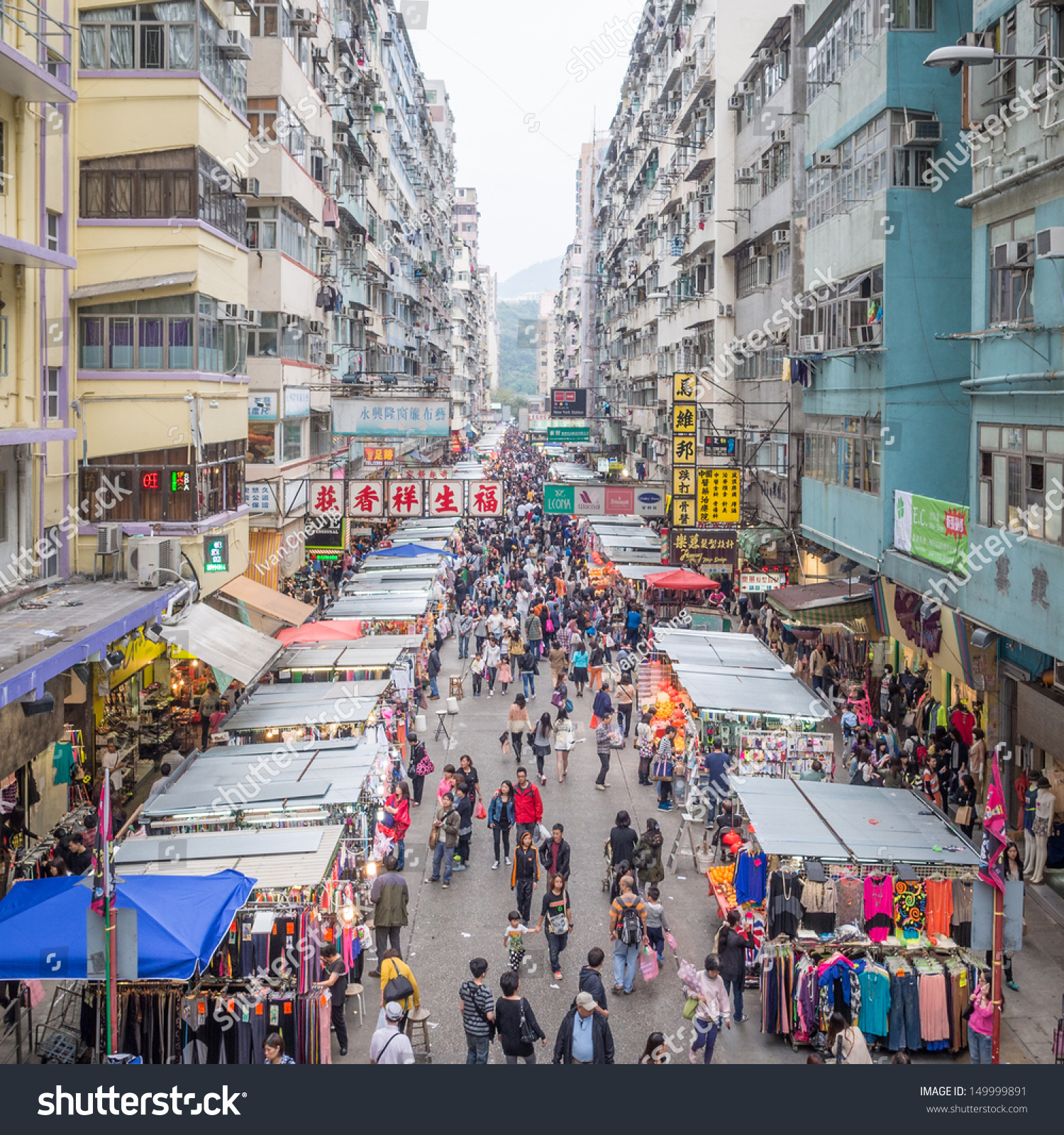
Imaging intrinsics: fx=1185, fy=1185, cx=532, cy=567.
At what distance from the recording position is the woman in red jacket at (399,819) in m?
15.5

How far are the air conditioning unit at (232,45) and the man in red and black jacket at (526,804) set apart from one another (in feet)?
45.7

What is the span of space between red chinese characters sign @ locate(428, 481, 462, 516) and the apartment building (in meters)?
9.03

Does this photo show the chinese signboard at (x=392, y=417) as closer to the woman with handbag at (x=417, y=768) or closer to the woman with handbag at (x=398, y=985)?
the woman with handbag at (x=417, y=768)

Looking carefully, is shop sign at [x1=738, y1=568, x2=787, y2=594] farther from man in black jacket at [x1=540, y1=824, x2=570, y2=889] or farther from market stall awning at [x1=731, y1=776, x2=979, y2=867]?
man in black jacket at [x1=540, y1=824, x2=570, y2=889]

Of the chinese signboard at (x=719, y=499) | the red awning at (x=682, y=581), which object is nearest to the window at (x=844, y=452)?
the chinese signboard at (x=719, y=499)

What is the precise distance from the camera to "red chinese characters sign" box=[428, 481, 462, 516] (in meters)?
28.5

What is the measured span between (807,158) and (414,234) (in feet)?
139

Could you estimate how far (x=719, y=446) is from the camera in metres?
30.8

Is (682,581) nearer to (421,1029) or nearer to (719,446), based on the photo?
(719,446)

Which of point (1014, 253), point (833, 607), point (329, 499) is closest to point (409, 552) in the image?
point (329, 499)

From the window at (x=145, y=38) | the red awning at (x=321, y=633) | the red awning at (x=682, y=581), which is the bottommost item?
the red awning at (x=321, y=633)

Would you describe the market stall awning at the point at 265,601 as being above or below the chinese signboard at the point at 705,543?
below

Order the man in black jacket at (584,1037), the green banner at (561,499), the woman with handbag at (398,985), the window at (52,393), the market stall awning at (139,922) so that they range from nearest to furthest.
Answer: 1. the market stall awning at (139,922)
2. the man in black jacket at (584,1037)
3. the woman with handbag at (398,985)
4. the window at (52,393)
5. the green banner at (561,499)

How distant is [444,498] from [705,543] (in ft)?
20.8
